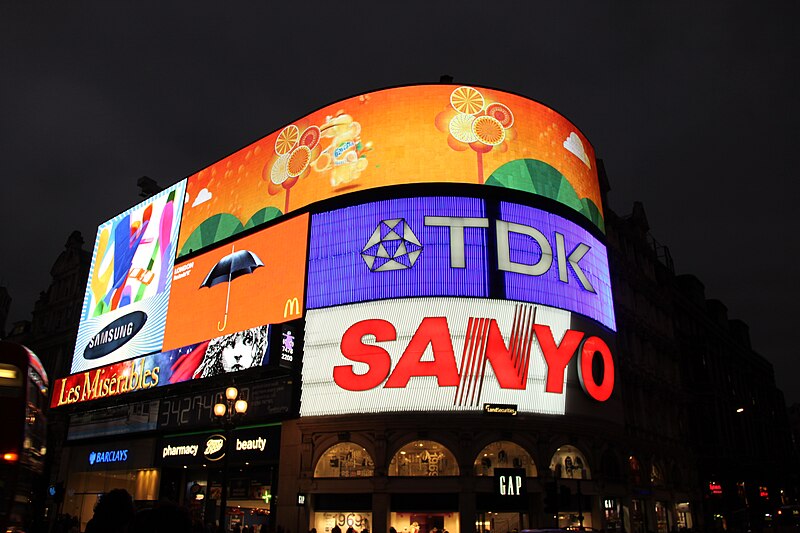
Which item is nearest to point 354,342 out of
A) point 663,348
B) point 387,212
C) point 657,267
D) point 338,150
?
point 387,212

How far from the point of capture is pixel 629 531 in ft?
131

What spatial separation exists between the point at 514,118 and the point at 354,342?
59.6 ft

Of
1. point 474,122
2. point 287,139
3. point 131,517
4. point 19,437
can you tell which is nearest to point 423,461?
point 474,122

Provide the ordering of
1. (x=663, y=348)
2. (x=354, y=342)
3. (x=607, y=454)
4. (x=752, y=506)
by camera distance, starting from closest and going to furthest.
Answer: (x=354, y=342), (x=607, y=454), (x=663, y=348), (x=752, y=506)

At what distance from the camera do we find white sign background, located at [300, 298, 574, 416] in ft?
112

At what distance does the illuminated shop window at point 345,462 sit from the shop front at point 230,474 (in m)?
3.26

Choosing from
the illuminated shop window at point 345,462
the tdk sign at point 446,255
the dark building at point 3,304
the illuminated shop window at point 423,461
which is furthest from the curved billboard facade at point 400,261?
the dark building at point 3,304

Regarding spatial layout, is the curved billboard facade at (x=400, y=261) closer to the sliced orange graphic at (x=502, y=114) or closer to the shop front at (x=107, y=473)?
the sliced orange graphic at (x=502, y=114)

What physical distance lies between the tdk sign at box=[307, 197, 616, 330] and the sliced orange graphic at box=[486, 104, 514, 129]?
6.42 meters

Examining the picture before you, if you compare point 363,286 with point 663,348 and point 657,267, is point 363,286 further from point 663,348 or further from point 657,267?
point 657,267

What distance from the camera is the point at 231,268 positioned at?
44531mm

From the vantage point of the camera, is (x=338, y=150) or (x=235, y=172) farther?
(x=235, y=172)

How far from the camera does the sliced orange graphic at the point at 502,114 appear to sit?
1636 inches

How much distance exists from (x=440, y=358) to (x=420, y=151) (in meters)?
13.0
